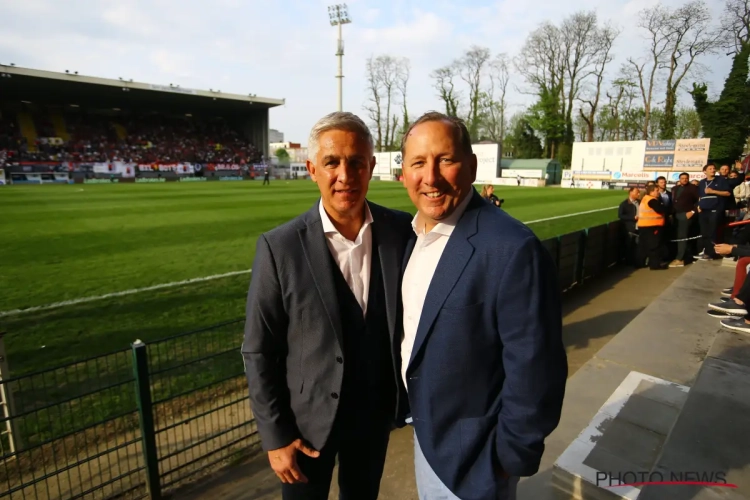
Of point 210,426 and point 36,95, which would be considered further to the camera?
point 36,95

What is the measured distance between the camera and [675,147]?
3259 cm

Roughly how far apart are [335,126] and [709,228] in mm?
10430

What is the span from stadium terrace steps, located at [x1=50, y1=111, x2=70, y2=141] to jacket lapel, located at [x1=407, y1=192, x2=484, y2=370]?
166ft

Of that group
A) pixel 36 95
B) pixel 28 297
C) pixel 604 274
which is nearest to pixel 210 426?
pixel 28 297

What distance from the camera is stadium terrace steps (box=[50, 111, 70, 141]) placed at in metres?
41.0

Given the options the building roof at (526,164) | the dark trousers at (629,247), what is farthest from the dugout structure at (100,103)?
the dark trousers at (629,247)

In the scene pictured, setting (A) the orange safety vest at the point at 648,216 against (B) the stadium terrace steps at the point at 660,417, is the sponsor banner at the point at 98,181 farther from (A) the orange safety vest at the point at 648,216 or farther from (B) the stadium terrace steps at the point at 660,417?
(B) the stadium terrace steps at the point at 660,417

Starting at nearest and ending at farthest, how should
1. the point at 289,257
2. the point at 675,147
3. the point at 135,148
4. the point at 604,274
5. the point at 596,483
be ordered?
the point at 289,257
the point at 596,483
the point at 604,274
the point at 675,147
the point at 135,148

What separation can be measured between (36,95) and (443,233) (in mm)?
49771

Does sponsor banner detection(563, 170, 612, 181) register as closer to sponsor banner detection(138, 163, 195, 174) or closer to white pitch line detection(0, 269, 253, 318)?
sponsor banner detection(138, 163, 195, 174)

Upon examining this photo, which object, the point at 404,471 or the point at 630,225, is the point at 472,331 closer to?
the point at 404,471

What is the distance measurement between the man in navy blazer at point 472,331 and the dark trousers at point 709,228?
32.4ft

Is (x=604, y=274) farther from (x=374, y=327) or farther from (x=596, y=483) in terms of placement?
(x=374, y=327)

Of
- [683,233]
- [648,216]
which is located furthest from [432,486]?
[683,233]
